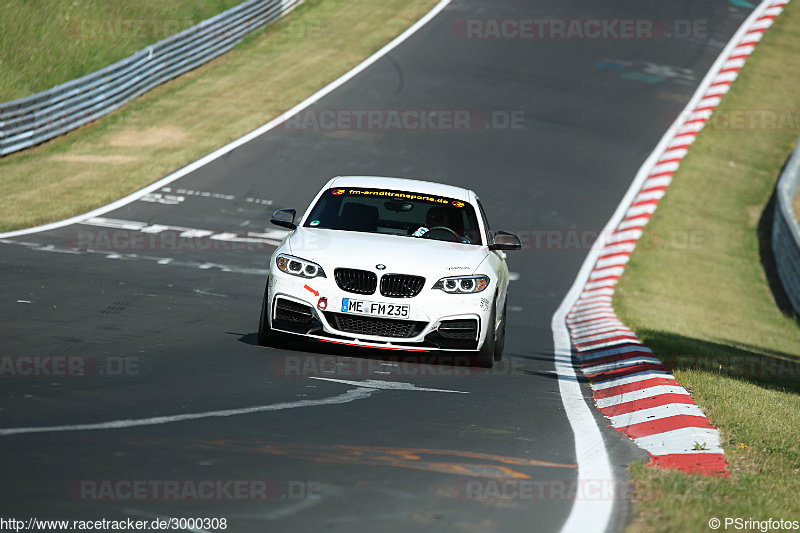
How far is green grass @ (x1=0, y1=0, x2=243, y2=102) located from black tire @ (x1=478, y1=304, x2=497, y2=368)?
55.2 ft

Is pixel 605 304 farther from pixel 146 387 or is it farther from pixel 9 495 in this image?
pixel 9 495

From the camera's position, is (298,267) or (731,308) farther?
(731,308)

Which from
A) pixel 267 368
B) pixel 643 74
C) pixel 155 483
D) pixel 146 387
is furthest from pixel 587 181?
pixel 155 483

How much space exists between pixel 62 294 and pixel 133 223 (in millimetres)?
5551

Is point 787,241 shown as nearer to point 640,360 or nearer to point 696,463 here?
point 640,360

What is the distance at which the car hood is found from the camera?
30.6 ft

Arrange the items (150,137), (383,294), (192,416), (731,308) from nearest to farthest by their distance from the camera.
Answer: (192,416)
(383,294)
(731,308)
(150,137)

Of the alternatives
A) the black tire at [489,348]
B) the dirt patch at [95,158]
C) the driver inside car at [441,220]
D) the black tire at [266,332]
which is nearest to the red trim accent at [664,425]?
the black tire at [489,348]

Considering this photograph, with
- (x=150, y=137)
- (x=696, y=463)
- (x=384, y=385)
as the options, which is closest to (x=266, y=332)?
(x=384, y=385)

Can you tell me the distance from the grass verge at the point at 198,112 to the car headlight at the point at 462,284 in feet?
28.8

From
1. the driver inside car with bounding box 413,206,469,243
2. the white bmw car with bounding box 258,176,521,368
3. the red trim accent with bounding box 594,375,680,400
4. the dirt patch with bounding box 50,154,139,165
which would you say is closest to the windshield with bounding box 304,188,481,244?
the driver inside car with bounding box 413,206,469,243

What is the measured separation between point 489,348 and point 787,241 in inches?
428

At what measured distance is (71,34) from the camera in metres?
27.0

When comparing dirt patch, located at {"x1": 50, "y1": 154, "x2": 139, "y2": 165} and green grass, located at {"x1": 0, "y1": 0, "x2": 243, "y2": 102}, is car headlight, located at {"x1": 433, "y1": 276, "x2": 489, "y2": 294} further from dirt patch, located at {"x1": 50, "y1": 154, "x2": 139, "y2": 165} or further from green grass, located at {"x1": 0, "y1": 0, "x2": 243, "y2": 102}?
green grass, located at {"x1": 0, "y1": 0, "x2": 243, "y2": 102}
